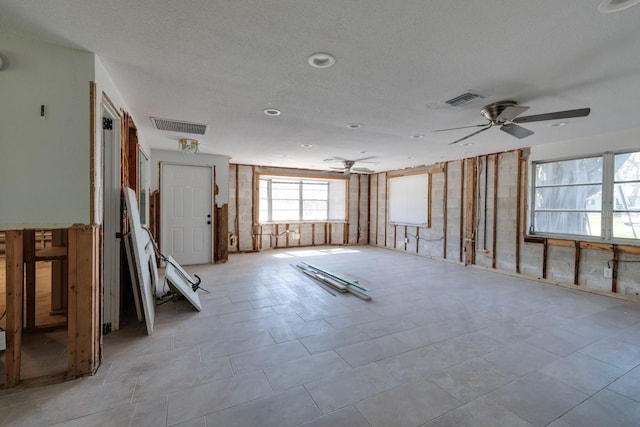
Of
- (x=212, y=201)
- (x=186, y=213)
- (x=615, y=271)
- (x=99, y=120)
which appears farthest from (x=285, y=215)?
(x=615, y=271)

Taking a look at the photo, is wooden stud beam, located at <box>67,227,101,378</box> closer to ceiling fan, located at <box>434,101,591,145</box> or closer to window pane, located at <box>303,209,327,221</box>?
ceiling fan, located at <box>434,101,591,145</box>

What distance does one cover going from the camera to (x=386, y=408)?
73.6 inches

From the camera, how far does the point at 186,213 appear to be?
20.6 ft

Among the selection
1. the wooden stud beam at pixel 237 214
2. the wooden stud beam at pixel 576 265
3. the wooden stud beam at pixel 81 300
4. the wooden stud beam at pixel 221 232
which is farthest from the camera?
the wooden stud beam at pixel 237 214

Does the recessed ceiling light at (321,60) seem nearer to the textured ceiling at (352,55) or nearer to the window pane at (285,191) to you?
the textured ceiling at (352,55)

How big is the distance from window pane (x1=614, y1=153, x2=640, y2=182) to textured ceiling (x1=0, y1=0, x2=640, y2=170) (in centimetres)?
51

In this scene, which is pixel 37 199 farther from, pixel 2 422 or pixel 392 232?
pixel 392 232

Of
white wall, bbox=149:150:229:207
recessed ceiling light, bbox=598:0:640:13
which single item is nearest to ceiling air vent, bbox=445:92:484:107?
recessed ceiling light, bbox=598:0:640:13

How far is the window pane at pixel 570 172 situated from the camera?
459cm

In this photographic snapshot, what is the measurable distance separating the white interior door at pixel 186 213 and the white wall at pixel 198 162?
0.36 ft

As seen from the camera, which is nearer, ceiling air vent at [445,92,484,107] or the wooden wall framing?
the wooden wall framing

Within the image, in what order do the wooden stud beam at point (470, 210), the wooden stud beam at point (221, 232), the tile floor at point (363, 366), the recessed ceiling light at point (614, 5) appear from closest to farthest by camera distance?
the recessed ceiling light at point (614, 5) → the tile floor at point (363, 366) → the wooden stud beam at point (470, 210) → the wooden stud beam at point (221, 232)

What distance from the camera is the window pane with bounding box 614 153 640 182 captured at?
4.16 metres

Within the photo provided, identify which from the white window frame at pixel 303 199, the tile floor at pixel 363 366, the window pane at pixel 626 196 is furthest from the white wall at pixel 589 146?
the white window frame at pixel 303 199
